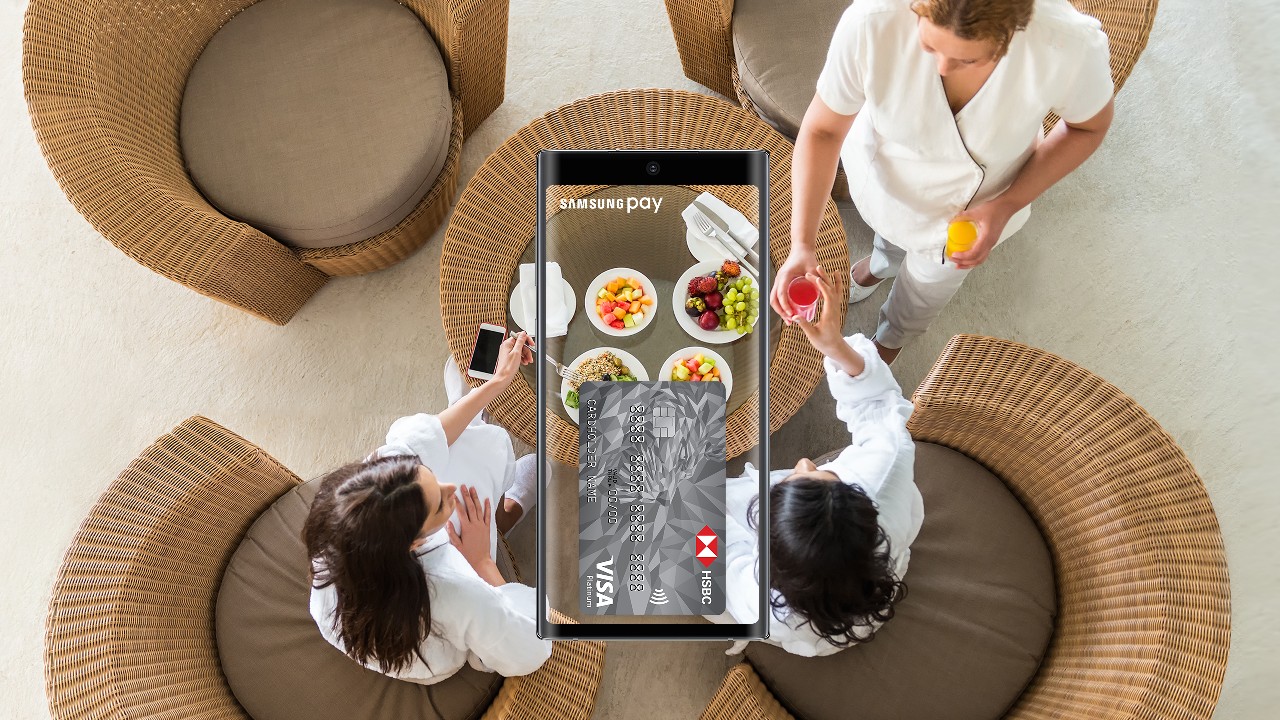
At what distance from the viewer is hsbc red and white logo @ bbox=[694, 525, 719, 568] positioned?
0.77 metres

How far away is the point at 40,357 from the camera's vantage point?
2.12m

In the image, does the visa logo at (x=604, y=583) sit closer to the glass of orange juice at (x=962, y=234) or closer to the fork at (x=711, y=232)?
the fork at (x=711, y=232)

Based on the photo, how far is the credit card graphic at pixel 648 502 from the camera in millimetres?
766

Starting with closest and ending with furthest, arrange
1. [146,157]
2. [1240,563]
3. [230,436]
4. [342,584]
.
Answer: [342,584] < [230,436] < [146,157] < [1240,563]

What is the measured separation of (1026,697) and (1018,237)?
4.04 feet

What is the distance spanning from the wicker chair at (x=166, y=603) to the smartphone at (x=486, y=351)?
1.56 feet

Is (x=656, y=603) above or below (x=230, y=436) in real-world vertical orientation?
above

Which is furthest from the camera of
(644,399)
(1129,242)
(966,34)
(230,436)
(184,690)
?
(1129,242)

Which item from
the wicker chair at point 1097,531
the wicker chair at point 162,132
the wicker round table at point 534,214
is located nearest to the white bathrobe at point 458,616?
the wicker round table at point 534,214

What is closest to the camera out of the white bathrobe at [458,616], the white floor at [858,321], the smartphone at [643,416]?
the smartphone at [643,416]

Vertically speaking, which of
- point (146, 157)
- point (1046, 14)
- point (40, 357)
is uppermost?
point (1046, 14)

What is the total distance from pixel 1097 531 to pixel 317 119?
1.84 m

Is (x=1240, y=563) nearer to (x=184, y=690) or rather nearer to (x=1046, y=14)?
(x=1046, y=14)

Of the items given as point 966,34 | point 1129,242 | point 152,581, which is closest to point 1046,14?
point 966,34
